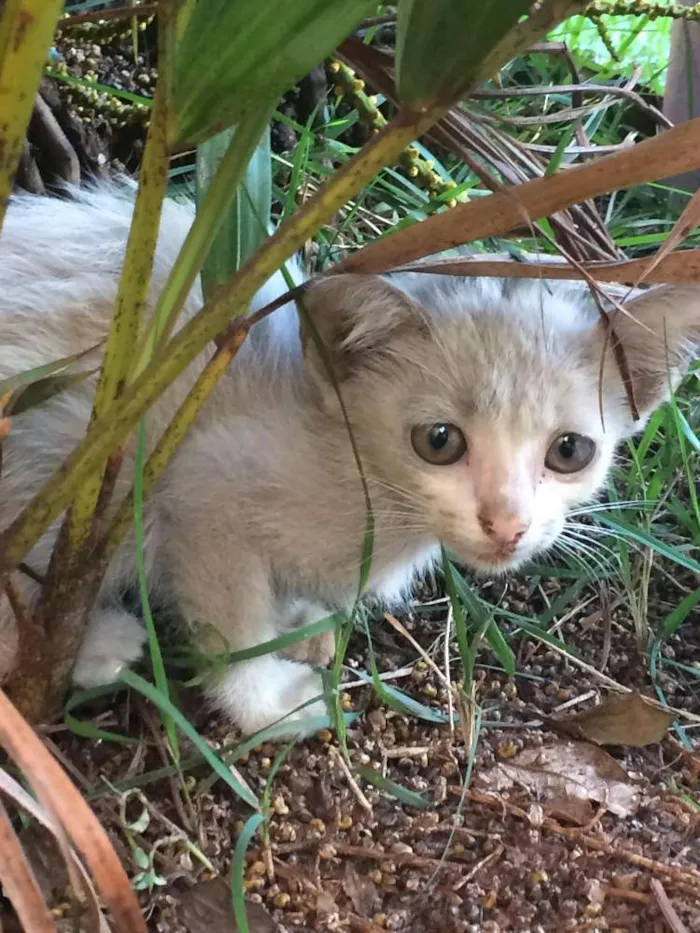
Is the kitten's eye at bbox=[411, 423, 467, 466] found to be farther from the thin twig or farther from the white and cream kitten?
the thin twig

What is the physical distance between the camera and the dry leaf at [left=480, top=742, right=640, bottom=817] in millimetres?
918

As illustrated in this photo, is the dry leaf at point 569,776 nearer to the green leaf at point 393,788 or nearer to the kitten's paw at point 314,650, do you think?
the green leaf at point 393,788

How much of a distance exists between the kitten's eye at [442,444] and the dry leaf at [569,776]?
333 mm

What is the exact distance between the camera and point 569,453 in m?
0.92

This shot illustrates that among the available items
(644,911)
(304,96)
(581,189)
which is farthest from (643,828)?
(304,96)

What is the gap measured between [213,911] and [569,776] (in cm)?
39

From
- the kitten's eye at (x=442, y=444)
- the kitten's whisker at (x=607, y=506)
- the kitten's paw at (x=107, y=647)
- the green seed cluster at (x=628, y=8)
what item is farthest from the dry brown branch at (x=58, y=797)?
the green seed cluster at (x=628, y=8)

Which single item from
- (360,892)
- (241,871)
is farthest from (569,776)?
(241,871)

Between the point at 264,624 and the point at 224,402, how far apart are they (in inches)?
9.6

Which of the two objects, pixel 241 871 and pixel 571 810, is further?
pixel 571 810

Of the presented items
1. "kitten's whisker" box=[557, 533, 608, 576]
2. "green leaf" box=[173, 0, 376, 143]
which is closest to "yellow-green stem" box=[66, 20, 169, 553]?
"green leaf" box=[173, 0, 376, 143]

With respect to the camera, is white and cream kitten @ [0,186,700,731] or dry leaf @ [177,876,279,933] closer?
dry leaf @ [177,876,279,933]

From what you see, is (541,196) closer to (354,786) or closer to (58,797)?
(58,797)

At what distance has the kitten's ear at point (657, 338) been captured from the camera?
0.85 m
